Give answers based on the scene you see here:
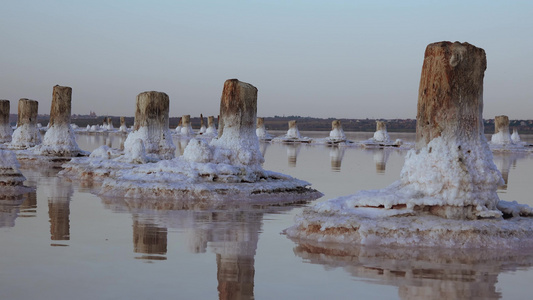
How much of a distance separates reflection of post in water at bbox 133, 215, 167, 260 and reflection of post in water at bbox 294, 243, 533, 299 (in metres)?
1.97

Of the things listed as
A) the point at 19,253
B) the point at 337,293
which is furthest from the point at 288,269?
the point at 19,253

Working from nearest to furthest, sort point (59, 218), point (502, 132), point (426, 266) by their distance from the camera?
point (426, 266) < point (59, 218) < point (502, 132)

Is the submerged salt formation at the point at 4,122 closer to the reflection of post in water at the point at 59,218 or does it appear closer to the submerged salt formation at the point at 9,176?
the submerged salt formation at the point at 9,176

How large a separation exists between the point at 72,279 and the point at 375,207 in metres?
4.99

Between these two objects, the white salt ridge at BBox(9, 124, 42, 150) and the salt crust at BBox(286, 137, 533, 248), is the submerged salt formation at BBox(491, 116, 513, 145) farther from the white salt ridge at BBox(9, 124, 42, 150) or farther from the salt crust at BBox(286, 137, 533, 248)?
the salt crust at BBox(286, 137, 533, 248)

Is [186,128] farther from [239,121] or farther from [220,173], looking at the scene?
A: [220,173]

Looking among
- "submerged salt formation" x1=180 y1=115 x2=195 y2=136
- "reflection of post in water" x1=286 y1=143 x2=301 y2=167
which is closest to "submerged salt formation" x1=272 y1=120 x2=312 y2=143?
"reflection of post in water" x1=286 y1=143 x2=301 y2=167

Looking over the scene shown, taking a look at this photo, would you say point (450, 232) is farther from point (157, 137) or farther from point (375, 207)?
point (157, 137)

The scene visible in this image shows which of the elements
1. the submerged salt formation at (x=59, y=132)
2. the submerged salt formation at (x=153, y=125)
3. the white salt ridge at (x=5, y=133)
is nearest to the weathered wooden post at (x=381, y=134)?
the white salt ridge at (x=5, y=133)

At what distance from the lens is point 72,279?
7.59m

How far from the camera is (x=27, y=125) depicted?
3069cm

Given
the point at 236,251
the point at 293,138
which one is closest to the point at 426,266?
the point at 236,251

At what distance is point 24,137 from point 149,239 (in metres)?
21.8

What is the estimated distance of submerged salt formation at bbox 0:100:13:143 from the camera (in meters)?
33.2
